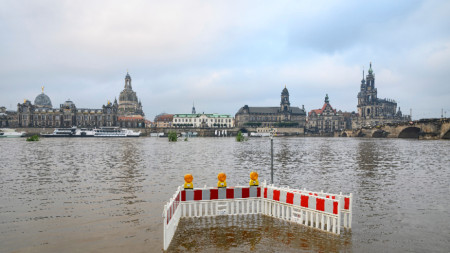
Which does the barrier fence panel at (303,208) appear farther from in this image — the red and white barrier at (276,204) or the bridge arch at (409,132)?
the bridge arch at (409,132)

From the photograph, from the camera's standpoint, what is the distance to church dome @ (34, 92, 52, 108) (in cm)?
18719

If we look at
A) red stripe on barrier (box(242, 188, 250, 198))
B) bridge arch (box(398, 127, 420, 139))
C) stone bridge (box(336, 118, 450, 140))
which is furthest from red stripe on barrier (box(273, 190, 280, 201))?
bridge arch (box(398, 127, 420, 139))

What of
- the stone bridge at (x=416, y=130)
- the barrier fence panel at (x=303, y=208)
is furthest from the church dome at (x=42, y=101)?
the barrier fence panel at (x=303, y=208)

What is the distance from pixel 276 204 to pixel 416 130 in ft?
358

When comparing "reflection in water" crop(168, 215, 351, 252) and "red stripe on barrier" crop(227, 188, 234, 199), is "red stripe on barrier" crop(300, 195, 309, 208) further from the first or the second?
"red stripe on barrier" crop(227, 188, 234, 199)

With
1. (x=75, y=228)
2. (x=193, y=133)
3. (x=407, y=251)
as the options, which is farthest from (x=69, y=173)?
(x=193, y=133)

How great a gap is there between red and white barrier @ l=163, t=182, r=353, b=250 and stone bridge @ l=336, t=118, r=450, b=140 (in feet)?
296

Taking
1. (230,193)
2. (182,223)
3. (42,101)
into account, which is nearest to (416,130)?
(230,193)

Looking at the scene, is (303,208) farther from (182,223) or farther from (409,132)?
(409,132)

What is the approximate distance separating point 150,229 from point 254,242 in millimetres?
3376

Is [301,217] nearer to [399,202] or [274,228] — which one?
[274,228]

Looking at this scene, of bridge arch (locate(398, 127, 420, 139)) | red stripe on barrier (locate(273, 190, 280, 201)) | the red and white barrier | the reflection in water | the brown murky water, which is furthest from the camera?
bridge arch (locate(398, 127, 420, 139))

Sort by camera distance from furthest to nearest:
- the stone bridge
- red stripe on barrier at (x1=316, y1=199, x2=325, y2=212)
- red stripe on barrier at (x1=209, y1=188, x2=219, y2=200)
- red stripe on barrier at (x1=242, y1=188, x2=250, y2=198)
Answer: the stone bridge < red stripe on barrier at (x1=242, y1=188, x2=250, y2=198) < red stripe on barrier at (x1=209, y1=188, x2=219, y2=200) < red stripe on barrier at (x1=316, y1=199, x2=325, y2=212)

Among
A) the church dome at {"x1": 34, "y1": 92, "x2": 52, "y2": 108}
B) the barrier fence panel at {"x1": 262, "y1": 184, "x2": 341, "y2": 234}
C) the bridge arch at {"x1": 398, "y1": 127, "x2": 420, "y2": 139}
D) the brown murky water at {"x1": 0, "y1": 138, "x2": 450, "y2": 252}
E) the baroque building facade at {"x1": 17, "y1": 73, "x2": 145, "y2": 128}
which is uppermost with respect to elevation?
the church dome at {"x1": 34, "y1": 92, "x2": 52, "y2": 108}
